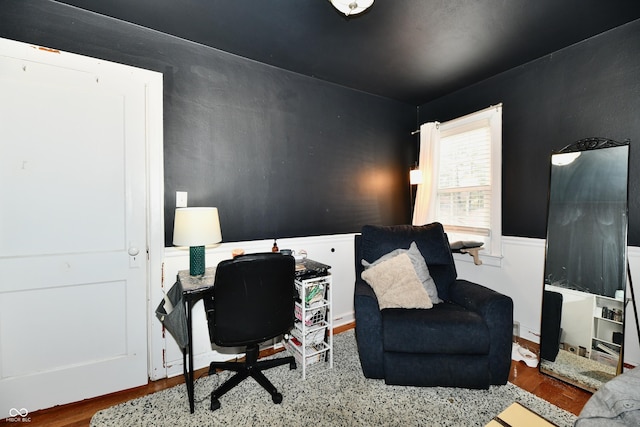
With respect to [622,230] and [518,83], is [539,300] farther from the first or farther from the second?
[518,83]

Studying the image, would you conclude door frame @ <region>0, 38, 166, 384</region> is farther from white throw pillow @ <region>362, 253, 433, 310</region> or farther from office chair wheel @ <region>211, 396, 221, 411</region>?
white throw pillow @ <region>362, 253, 433, 310</region>

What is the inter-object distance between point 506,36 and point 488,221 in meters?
1.62

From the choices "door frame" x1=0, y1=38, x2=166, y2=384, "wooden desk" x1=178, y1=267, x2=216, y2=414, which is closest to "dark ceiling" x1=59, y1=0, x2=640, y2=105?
"door frame" x1=0, y1=38, x2=166, y2=384

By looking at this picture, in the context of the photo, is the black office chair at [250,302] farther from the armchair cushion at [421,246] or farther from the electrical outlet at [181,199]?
the armchair cushion at [421,246]

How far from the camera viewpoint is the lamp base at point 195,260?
6.22 ft

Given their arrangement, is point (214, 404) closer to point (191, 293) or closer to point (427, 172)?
point (191, 293)

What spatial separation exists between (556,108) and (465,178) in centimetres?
94

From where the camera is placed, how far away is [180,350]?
2105 mm

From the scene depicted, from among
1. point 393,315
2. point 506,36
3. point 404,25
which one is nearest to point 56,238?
point 393,315

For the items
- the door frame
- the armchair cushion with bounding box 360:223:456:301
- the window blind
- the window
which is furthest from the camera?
the window blind

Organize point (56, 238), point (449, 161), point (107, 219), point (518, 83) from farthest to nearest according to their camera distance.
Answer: point (449, 161), point (518, 83), point (107, 219), point (56, 238)

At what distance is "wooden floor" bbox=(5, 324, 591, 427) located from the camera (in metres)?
1.64

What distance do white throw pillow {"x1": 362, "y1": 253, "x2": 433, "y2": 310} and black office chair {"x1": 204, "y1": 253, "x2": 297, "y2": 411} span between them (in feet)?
2.27

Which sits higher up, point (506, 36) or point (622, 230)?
point (506, 36)
